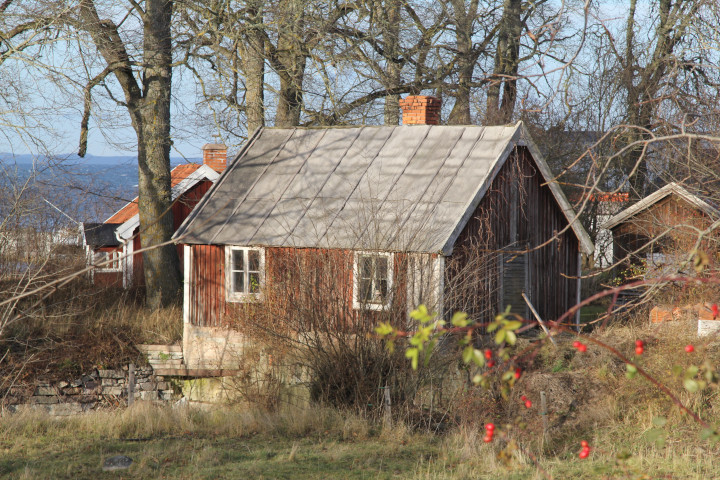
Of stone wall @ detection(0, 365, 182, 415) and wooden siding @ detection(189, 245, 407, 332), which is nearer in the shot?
wooden siding @ detection(189, 245, 407, 332)

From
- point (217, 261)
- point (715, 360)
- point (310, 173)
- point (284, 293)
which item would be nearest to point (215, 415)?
point (284, 293)

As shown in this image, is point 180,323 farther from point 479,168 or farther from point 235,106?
point 479,168

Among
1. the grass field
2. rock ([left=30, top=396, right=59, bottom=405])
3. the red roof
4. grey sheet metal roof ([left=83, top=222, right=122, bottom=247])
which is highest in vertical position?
the red roof

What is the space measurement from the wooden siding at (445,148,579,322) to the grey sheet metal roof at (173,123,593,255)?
0.44m

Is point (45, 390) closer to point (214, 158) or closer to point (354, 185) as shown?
point (354, 185)

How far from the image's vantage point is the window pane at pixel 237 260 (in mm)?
14547

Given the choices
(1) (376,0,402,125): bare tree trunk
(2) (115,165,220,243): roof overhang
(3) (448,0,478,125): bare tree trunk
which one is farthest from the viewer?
(2) (115,165,220,243): roof overhang

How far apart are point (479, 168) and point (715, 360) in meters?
5.21

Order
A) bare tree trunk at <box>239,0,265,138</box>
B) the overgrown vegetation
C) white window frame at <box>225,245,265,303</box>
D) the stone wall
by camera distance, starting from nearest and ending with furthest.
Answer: the overgrown vegetation, white window frame at <box>225,245,265,303</box>, the stone wall, bare tree trunk at <box>239,0,265,138</box>

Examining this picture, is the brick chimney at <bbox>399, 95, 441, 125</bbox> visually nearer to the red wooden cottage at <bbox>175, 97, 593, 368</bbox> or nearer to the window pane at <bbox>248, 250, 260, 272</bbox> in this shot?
the red wooden cottage at <bbox>175, 97, 593, 368</bbox>

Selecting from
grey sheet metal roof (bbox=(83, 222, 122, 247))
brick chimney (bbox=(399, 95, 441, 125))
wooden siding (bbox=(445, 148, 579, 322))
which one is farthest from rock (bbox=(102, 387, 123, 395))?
brick chimney (bbox=(399, 95, 441, 125))

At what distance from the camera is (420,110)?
51.4 feet

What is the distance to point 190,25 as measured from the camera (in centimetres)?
1795

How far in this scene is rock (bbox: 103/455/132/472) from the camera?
7906mm
